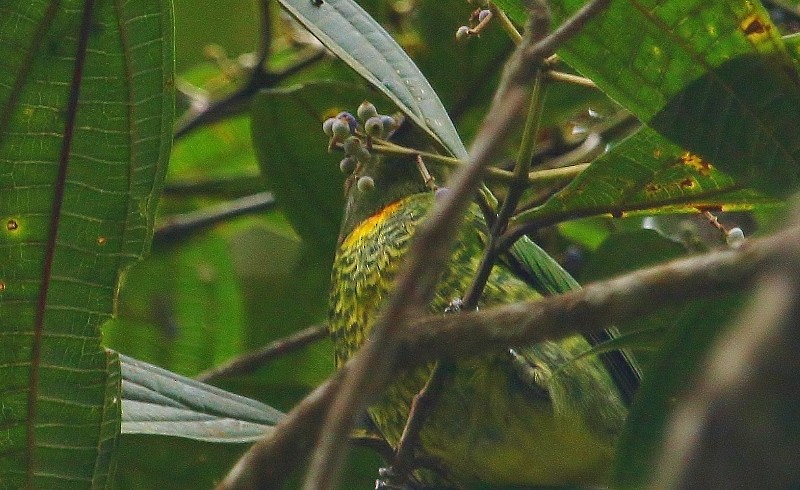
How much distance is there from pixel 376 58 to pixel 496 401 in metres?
0.62

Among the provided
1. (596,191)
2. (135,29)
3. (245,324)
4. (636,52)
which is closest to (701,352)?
(596,191)

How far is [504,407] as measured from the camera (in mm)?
2074

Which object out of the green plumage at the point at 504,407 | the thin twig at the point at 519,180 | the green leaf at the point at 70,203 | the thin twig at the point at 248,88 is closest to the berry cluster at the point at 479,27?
the thin twig at the point at 519,180

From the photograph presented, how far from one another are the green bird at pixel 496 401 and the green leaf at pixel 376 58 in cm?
20

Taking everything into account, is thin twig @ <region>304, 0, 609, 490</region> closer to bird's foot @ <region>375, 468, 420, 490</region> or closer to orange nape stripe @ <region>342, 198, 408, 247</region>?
bird's foot @ <region>375, 468, 420, 490</region>

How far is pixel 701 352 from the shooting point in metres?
1.52

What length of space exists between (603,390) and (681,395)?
66cm

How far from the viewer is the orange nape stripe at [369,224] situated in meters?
2.50

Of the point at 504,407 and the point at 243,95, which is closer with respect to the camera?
the point at 504,407

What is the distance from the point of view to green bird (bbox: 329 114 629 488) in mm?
2074

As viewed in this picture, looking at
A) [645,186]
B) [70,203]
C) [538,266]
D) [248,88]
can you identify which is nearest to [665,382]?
[645,186]

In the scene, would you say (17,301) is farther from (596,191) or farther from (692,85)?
(692,85)

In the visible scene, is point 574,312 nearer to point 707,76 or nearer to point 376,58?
point 707,76

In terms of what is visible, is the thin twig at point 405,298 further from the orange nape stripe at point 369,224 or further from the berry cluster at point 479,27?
the orange nape stripe at point 369,224
